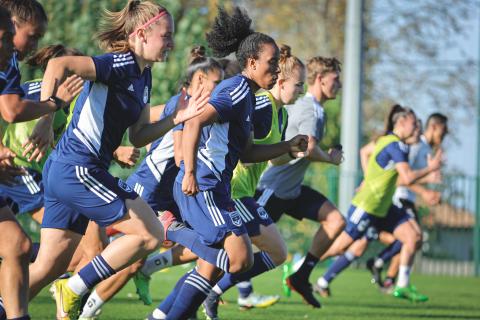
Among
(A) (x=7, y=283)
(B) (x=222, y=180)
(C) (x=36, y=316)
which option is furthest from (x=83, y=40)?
(A) (x=7, y=283)

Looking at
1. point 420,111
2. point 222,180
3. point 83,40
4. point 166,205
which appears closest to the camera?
point 222,180

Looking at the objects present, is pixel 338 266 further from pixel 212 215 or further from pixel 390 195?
pixel 212 215

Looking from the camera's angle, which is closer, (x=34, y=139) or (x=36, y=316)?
(x=34, y=139)

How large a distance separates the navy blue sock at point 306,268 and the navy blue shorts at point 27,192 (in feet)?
9.07

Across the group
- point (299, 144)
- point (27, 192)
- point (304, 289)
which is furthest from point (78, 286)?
point (304, 289)

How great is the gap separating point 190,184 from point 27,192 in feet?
→ 8.39

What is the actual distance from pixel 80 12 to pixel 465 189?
841cm

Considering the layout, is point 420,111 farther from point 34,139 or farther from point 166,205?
point 34,139

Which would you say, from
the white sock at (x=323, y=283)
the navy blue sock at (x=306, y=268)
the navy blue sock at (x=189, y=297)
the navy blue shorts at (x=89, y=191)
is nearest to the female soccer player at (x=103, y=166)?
the navy blue shorts at (x=89, y=191)

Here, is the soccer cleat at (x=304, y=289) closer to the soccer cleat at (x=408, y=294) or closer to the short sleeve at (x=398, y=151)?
the soccer cleat at (x=408, y=294)

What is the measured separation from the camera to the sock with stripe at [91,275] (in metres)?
5.93

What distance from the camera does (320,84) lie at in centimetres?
959

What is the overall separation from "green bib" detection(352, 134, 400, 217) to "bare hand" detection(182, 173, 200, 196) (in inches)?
217

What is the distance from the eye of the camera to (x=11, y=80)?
5.19 meters
